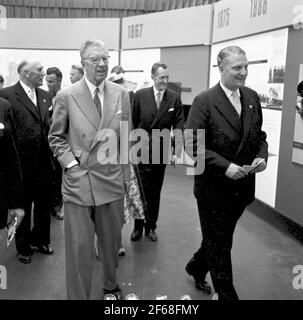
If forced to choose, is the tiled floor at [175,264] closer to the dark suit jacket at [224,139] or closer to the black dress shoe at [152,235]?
the black dress shoe at [152,235]

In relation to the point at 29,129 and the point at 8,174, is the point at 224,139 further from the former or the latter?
the point at 29,129

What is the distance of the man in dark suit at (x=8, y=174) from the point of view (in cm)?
191

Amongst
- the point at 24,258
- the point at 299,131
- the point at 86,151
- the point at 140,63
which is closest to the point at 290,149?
the point at 299,131

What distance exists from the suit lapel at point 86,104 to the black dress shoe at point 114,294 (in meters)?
1.06

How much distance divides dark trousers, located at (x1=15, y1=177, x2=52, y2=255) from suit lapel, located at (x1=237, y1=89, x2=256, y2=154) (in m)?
1.69

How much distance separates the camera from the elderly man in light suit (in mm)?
2236

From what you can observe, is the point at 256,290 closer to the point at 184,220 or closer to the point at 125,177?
the point at 125,177

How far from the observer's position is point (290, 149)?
3928mm

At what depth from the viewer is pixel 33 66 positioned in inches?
121

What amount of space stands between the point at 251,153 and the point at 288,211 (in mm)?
1862

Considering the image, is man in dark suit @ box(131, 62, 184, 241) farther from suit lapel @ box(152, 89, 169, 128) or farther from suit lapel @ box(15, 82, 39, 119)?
suit lapel @ box(15, 82, 39, 119)

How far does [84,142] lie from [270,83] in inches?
105

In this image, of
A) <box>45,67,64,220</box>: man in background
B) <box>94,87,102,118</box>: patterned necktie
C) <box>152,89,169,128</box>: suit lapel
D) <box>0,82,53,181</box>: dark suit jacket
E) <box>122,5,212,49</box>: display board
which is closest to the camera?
<box>94,87,102,118</box>: patterned necktie

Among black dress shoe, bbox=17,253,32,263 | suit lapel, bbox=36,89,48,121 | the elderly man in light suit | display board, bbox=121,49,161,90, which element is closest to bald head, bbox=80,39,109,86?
the elderly man in light suit
